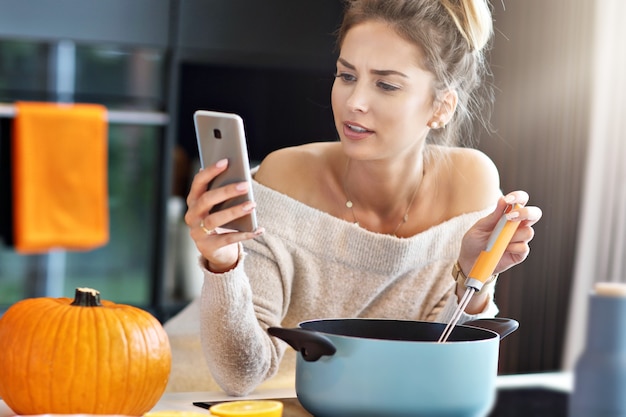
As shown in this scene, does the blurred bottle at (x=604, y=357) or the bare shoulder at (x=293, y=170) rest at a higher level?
the bare shoulder at (x=293, y=170)

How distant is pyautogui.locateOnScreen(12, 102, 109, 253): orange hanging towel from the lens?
2.77m

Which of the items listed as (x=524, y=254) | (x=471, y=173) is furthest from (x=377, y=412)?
(x=471, y=173)

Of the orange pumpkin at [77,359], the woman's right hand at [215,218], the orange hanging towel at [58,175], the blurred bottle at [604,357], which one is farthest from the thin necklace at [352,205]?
the orange hanging towel at [58,175]

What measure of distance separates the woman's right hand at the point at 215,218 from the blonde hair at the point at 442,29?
1.46 feet

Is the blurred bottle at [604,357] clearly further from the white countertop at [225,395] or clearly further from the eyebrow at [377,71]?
the eyebrow at [377,71]

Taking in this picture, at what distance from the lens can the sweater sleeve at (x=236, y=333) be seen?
3.70ft

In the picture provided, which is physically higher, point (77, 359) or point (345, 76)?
point (345, 76)

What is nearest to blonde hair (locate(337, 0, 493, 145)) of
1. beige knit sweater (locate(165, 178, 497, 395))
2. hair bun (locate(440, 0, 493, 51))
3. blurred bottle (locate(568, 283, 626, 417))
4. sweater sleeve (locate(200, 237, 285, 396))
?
hair bun (locate(440, 0, 493, 51))

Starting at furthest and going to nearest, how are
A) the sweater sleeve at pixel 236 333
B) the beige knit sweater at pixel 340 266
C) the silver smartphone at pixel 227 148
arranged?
1. the beige knit sweater at pixel 340 266
2. the sweater sleeve at pixel 236 333
3. the silver smartphone at pixel 227 148

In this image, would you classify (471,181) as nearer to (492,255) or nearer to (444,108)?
(444,108)

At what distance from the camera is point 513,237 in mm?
1080

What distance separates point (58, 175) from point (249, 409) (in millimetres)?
2165

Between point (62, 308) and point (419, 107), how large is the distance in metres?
0.64

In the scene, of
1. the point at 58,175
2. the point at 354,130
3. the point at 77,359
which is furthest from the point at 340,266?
the point at 58,175
